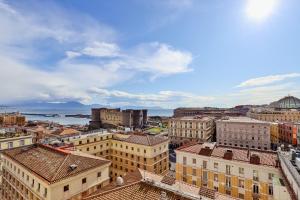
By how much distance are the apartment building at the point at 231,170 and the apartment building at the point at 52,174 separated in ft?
57.4

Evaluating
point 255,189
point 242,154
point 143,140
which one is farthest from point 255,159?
point 143,140

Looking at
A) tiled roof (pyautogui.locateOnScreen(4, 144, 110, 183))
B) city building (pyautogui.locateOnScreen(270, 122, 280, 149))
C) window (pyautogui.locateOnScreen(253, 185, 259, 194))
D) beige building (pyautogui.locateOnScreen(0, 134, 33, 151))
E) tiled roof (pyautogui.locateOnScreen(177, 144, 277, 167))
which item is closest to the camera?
tiled roof (pyautogui.locateOnScreen(4, 144, 110, 183))

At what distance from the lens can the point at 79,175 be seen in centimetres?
2900

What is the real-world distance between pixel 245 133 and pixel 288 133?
21.6 meters

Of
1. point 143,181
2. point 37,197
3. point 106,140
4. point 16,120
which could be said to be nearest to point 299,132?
point 106,140

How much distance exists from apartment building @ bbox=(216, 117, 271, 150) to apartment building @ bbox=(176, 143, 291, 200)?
2261 inches

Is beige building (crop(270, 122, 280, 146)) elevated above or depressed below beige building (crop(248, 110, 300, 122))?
below

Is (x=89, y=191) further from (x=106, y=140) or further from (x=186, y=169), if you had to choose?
(x=106, y=140)

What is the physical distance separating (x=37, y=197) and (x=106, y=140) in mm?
31746

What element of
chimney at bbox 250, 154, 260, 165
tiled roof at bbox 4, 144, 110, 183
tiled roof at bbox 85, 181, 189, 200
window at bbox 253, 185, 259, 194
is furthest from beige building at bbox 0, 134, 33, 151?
window at bbox 253, 185, 259, 194

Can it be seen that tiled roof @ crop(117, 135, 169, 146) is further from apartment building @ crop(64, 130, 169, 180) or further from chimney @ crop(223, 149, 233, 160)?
chimney @ crop(223, 149, 233, 160)

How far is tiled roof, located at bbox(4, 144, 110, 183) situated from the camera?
27.8 metres

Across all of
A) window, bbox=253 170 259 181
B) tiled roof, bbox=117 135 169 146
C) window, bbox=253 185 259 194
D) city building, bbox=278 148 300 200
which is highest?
city building, bbox=278 148 300 200

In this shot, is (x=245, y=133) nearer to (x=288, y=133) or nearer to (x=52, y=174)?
(x=288, y=133)
